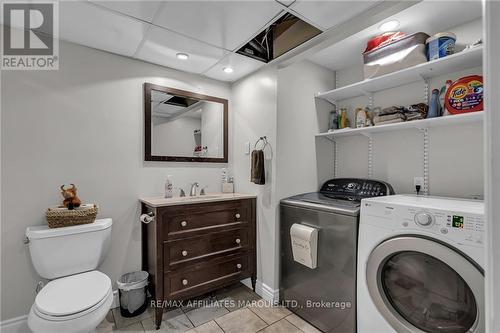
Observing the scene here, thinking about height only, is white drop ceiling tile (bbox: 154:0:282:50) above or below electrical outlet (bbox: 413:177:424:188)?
above

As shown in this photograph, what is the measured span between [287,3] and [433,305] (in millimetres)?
1891

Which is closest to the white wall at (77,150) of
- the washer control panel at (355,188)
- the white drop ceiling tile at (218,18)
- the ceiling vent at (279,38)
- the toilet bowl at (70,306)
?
the toilet bowl at (70,306)

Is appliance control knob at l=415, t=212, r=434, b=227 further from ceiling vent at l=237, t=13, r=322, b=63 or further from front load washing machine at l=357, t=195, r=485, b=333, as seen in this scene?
ceiling vent at l=237, t=13, r=322, b=63

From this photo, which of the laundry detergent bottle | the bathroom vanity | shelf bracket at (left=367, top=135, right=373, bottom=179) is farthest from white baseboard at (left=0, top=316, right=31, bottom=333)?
the laundry detergent bottle

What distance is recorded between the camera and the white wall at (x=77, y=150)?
1644mm

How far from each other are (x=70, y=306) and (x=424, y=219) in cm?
198

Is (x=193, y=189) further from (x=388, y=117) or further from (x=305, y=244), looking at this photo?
(x=388, y=117)

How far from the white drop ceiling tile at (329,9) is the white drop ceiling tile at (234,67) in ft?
2.33

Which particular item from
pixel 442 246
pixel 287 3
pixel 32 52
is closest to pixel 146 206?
pixel 32 52

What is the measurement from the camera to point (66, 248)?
5.26ft

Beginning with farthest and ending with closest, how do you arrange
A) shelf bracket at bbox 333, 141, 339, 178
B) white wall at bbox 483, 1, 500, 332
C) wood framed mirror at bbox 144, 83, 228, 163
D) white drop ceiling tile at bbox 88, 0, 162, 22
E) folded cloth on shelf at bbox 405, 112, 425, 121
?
shelf bracket at bbox 333, 141, 339, 178, wood framed mirror at bbox 144, 83, 228, 163, folded cloth on shelf at bbox 405, 112, 425, 121, white drop ceiling tile at bbox 88, 0, 162, 22, white wall at bbox 483, 1, 500, 332

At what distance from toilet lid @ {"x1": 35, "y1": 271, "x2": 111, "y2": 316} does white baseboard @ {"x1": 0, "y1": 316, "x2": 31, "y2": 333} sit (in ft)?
1.67

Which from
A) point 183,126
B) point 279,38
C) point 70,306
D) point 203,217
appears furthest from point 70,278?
point 279,38

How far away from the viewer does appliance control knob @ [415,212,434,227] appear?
3.88ft
